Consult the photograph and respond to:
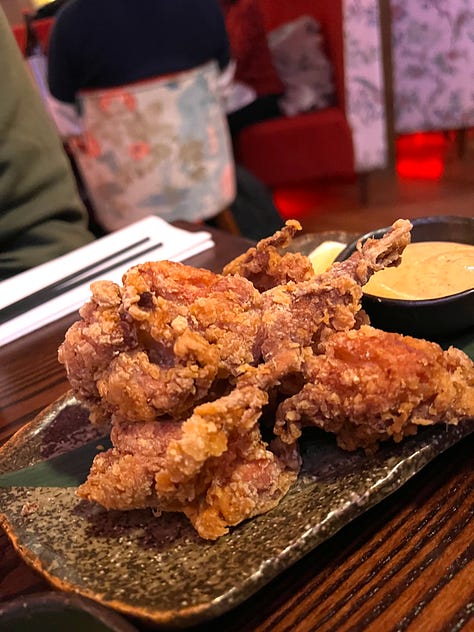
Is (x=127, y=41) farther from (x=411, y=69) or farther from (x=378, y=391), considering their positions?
(x=378, y=391)

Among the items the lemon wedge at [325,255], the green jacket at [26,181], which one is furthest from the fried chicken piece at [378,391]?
the green jacket at [26,181]

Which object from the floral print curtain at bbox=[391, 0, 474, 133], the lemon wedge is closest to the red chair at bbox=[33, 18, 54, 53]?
the floral print curtain at bbox=[391, 0, 474, 133]

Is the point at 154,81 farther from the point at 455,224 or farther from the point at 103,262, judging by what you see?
the point at 455,224

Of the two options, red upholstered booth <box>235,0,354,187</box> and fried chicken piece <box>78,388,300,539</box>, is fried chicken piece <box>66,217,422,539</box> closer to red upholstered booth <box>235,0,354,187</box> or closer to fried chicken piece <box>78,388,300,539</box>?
fried chicken piece <box>78,388,300,539</box>

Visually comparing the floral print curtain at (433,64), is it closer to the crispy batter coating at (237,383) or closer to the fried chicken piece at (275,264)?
the fried chicken piece at (275,264)

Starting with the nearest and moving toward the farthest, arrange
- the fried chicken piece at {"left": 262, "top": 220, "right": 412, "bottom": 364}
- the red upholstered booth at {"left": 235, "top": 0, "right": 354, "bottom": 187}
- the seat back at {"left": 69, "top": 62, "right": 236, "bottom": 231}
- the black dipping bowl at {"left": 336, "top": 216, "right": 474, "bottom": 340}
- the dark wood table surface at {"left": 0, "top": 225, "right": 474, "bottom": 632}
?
1. the dark wood table surface at {"left": 0, "top": 225, "right": 474, "bottom": 632}
2. the fried chicken piece at {"left": 262, "top": 220, "right": 412, "bottom": 364}
3. the black dipping bowl at {"left": 336, "top": 216, "right": 474, "bottom": 340}
4. the seat back at {"left": 69, "top": 62, "right": 236, "bottom": 231}
5. the red upholstered booth at {"left": 235, "top": 0, "right": 354, "bottom": 187}

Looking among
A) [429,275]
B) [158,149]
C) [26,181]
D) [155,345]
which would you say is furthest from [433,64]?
[155,345]
